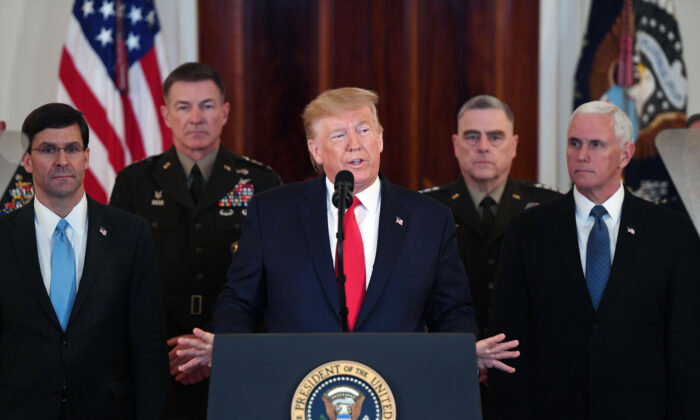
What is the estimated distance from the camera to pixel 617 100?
504 centimetres

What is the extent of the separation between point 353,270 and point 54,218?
1.05 meters

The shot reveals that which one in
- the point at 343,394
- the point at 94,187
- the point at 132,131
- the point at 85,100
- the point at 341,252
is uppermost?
the point at 85,100

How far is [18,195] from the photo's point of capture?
3617 mm

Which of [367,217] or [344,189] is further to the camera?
[367,217]

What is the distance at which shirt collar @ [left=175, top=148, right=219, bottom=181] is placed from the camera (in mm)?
3840

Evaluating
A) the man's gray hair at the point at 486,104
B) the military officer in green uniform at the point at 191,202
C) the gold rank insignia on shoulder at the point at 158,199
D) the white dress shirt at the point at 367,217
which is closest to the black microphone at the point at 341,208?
the white dress shirt at the point at 367,217

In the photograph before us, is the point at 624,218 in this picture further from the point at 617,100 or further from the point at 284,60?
the point at 284,60

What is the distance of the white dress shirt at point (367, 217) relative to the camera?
2592 mm

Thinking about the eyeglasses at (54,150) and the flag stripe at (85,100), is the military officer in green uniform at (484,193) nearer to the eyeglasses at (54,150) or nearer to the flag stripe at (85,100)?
the eyeglasses at (54,150)

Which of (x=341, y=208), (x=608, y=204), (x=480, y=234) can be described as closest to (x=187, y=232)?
(x=480, y=234)

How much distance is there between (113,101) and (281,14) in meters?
1.14

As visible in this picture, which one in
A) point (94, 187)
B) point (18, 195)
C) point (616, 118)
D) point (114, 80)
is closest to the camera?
point (616, 118)

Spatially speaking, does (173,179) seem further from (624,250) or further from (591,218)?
(624,250)

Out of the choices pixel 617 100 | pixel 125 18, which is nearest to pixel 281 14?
pixel 125 18
